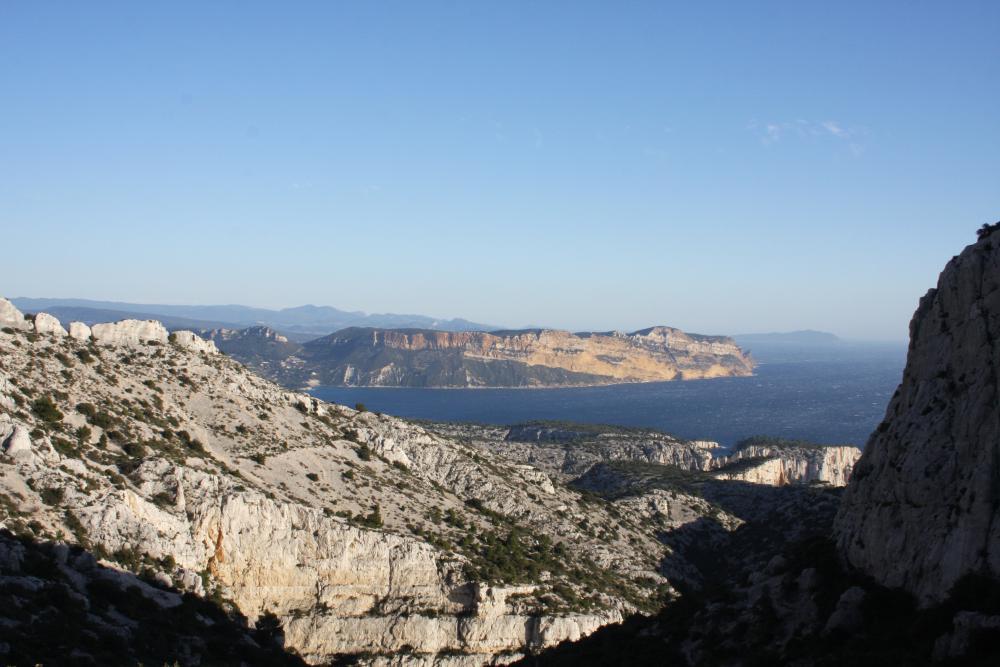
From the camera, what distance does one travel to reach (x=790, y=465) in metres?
125

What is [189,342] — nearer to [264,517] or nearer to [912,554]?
[264,517]

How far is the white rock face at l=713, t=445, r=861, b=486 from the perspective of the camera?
361 feet

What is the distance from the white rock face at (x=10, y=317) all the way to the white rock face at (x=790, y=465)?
8623cm

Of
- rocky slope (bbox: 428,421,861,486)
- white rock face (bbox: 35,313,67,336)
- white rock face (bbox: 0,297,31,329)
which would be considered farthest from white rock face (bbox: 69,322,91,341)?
→ rocky slope (bbox: 428,421,861,486)

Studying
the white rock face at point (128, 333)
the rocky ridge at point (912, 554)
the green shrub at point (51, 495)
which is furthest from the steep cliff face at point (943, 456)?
the white rock face at point (128, 333)

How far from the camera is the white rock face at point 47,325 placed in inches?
1869

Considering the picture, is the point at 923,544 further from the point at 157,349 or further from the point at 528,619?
the point at 157,349

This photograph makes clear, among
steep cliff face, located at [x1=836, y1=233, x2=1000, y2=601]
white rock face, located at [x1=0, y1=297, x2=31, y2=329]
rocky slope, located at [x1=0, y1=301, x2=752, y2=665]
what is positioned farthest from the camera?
white rock face, located at [x1=0, y1=297, x2=31, y2=329]

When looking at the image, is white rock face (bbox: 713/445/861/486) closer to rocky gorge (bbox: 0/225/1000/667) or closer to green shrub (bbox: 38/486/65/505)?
rocky gorge (bbox: 0/225/1000/667)

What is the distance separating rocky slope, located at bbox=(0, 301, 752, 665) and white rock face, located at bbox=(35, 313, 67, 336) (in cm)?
12

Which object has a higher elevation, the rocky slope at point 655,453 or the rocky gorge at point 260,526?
the rocky gorge at point 260,526

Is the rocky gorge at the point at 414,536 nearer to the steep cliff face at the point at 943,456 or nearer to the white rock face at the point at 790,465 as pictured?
the steep cliff face at the point at 943,456

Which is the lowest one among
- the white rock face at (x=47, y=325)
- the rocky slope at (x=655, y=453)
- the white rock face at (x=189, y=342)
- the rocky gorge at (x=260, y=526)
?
the rocky slope at (x=655, y=453)

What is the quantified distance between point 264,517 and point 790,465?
10509 cm
